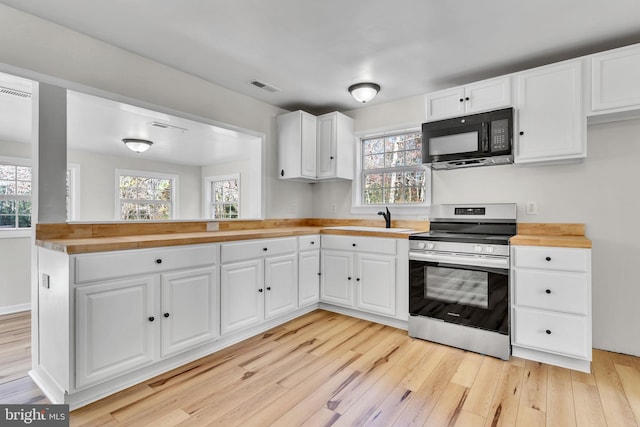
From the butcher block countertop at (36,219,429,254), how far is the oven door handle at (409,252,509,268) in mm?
232

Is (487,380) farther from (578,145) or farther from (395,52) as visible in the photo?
(395,52)

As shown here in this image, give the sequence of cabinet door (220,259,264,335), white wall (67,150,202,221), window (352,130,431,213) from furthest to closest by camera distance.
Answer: white wall (67,150,202,221) < window (352,130,431,213) < cabinet door (220,259,264,335)

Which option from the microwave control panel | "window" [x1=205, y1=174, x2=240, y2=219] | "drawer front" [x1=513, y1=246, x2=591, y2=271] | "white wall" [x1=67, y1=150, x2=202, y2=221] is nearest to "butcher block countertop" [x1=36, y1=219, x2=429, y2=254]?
"drawer front" [x1=513, y1=246, x2=591, y2=271]

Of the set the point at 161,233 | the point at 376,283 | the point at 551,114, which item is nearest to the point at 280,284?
the point at 376,283

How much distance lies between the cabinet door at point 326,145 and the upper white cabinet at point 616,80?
232 centimetres

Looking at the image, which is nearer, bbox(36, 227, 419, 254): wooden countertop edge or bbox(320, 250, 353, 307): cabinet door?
bbox(36, 227, 419, 254): wooden countertop edge

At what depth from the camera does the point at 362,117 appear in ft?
12.8

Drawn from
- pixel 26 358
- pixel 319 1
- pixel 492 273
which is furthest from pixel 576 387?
pixel 26 358

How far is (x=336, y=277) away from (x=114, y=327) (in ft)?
6.69

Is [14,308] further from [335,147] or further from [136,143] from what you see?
[335,147]

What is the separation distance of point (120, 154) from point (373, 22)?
549cm

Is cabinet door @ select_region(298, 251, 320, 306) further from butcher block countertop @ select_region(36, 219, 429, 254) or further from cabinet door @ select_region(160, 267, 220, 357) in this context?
cabinet door @ select_region(160, 267, 220, 357)

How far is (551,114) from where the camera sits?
2.49 meters

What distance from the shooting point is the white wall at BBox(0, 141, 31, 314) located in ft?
12.6
